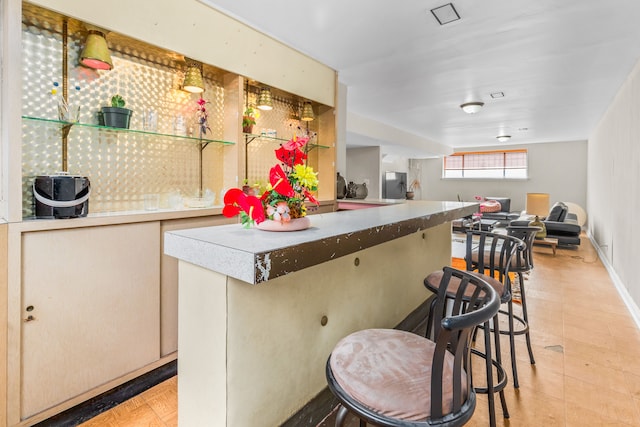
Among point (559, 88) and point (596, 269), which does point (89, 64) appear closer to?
point (559, 88)

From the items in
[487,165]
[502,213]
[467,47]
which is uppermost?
[467,47]

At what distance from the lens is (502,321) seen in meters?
2.76

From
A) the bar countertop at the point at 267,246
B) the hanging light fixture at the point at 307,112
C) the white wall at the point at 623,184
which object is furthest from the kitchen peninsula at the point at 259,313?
the white wall at the point at 623,184

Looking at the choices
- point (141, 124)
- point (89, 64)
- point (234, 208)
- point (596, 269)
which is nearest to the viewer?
point (234, 208)

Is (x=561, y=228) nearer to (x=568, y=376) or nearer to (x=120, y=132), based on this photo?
(x=568, y=376)

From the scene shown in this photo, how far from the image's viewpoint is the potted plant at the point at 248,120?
264 cm

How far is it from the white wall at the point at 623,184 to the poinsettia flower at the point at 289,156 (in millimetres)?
3481

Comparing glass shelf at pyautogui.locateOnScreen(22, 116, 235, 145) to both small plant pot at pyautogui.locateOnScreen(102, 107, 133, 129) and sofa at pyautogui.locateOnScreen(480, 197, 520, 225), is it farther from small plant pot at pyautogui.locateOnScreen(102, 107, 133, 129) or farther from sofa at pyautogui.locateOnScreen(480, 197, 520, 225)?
sofa at pyautogui.locateOnScreen(480, 197, 520, 225)

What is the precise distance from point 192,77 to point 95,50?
0.57 meters

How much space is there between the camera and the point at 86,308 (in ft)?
5.41

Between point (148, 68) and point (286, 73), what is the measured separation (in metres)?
1.11

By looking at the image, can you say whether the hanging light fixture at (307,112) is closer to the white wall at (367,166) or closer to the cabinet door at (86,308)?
the cabinet door at (86,308)

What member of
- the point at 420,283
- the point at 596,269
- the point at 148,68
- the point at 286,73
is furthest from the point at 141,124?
the point at 596,269

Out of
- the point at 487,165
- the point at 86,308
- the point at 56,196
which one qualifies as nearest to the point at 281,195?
the point at 56,196
